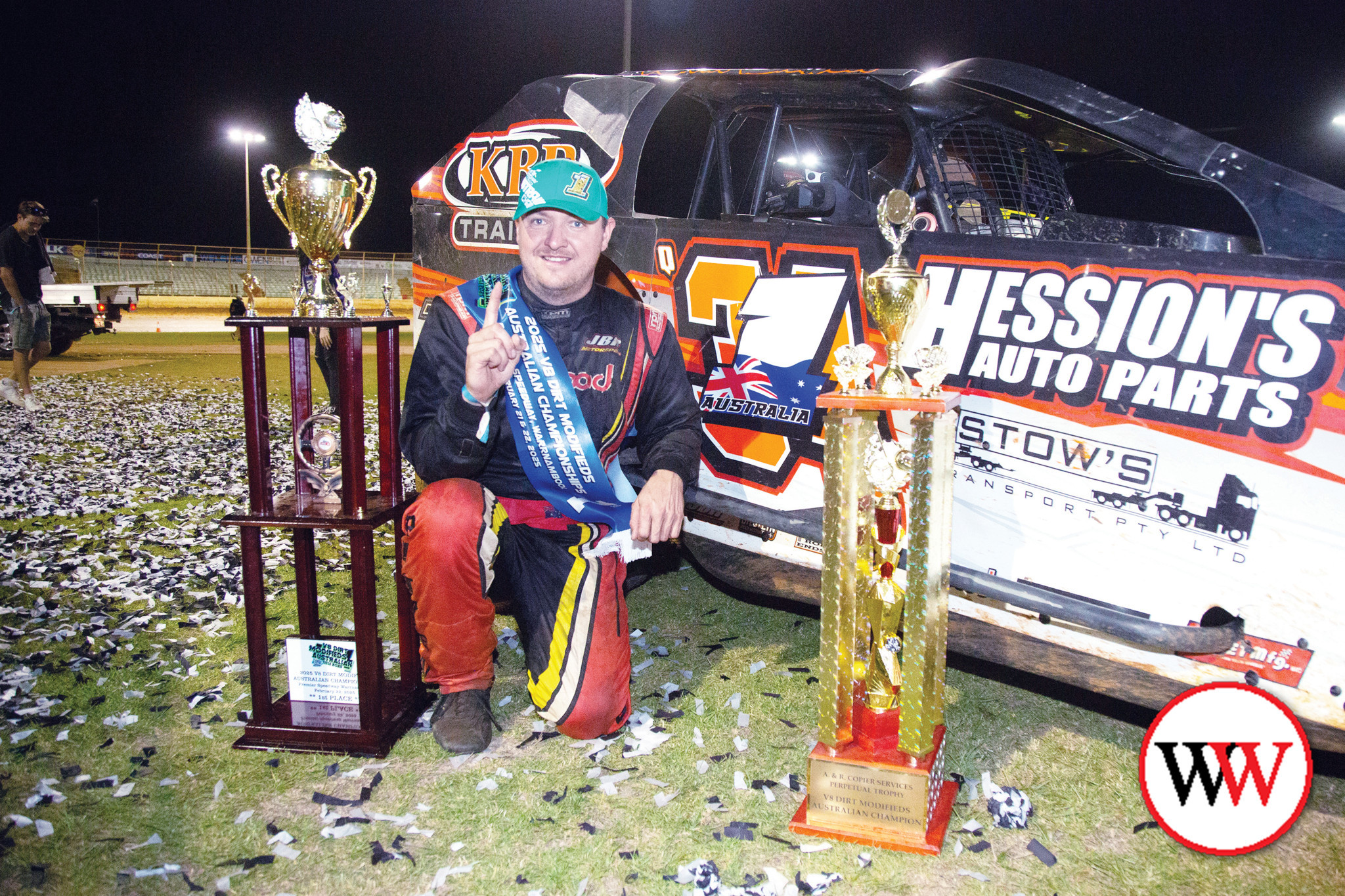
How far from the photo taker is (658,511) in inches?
100

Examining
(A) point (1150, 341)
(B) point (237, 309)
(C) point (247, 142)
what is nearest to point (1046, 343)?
(A) point (1150, 341)

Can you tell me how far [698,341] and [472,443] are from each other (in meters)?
1.01

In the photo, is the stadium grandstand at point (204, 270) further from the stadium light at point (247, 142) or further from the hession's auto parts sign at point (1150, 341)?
the hession's auto parts sign at point (1150, 341)

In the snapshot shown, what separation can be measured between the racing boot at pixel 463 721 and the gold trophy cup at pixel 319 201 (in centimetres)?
116

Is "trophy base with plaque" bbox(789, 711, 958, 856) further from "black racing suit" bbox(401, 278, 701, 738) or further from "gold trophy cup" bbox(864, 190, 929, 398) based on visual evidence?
"gold trophy cup" bbox(864, 190, 929, 398)

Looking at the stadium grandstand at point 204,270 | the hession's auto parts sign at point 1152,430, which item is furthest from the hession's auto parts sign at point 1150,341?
the stadium grandstand at point 204,270

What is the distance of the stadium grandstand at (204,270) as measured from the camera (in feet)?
111

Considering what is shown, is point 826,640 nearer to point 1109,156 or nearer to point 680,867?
point 680,867

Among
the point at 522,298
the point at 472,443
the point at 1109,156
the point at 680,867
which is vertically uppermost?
the point at 1109,156

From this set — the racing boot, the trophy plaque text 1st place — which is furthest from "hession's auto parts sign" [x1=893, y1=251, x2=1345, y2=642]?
the trophy plaque text 1st place

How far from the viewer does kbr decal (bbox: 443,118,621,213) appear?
366 centimetres

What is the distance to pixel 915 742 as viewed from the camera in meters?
2.13

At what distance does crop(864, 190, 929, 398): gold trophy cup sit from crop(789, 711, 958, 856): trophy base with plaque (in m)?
0.88

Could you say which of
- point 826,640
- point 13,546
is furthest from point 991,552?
point 13,546
